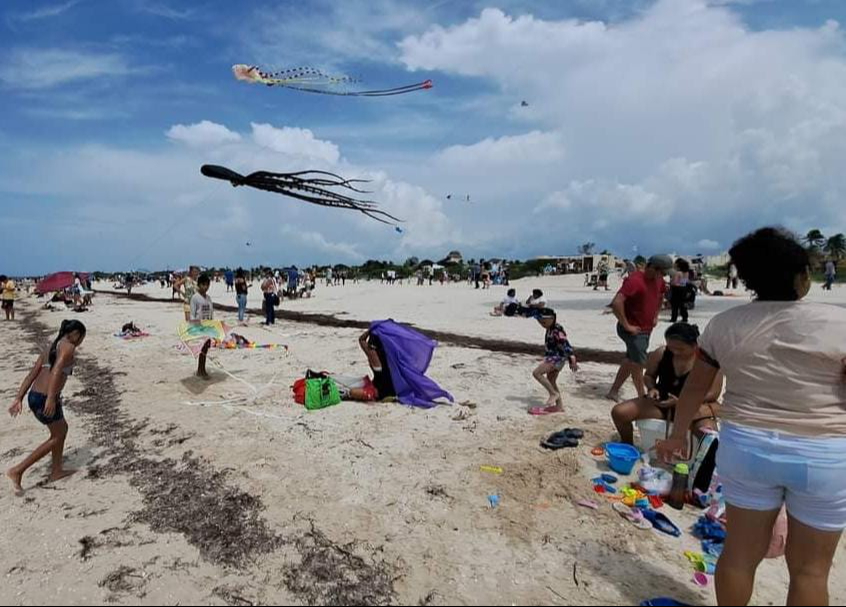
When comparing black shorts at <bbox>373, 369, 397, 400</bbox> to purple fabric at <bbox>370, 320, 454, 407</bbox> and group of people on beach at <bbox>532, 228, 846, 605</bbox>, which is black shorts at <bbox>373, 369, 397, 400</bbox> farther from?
group of people on beach at <bbox>532, 228, 846, 605</bbox>

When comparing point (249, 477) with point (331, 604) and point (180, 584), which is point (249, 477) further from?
point (331, 604)

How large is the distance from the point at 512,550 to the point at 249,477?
269cm

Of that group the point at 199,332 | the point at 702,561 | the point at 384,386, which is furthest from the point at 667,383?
the point at 199,332

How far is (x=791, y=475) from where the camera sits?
2.24 meters

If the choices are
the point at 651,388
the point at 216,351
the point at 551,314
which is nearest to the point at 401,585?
the point at 651,388

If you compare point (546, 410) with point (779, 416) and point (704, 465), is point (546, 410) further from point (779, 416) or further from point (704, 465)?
point (779, 416)

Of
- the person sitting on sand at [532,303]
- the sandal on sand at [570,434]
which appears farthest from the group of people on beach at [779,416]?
the person sitting on sand at [532,303]

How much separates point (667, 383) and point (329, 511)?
339 centimetres

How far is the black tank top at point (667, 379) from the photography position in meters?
4.89

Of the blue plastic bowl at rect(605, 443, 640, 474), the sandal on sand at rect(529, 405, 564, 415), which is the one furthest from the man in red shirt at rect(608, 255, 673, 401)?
the blue plastic bowl at rect(605, 443, 640, 474)

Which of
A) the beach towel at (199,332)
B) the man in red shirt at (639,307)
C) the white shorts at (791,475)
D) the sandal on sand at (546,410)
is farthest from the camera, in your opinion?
the beach towel at (199,332)

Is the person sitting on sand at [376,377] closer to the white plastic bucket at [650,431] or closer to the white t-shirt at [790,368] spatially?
the white plastic bucket at [650,431]

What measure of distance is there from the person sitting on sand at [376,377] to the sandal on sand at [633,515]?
3.65 m

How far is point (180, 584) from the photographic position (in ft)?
11.0
